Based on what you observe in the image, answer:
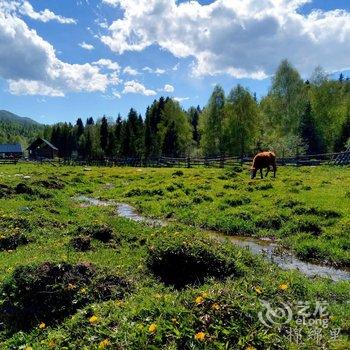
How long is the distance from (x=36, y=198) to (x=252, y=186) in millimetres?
14083

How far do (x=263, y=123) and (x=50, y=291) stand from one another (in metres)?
83.7

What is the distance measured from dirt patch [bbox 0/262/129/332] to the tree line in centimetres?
6070

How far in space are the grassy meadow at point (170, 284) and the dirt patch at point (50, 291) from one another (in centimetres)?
2

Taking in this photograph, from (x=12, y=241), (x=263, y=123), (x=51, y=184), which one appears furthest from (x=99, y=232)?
(x=263, y=123)

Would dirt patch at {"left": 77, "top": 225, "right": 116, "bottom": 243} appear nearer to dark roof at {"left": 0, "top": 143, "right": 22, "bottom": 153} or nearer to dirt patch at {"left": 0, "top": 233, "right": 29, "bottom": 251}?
dirt patch at {"left": 0, "top": 233, "right": 29, "bottom": 251}

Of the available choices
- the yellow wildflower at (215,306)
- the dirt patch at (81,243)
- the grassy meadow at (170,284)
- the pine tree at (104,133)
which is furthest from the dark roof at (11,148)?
the yellow wildflower at (215,306)

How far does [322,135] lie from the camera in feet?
266

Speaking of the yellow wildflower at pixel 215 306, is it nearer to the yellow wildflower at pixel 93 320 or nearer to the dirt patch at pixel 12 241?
the yellow wildflower at pixel 93 320

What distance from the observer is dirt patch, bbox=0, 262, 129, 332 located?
28.5 feet

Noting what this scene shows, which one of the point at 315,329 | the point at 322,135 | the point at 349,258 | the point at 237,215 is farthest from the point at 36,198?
the point at 322,135

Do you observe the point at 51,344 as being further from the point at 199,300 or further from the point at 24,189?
the point at 24,189

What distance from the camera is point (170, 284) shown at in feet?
33.7

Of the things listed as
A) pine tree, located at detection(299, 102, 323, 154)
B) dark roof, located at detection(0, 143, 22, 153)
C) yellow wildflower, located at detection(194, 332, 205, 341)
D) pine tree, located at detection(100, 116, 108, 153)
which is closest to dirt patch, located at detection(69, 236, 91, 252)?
yellow wildflower, located at detection(194, 332, 205, 341)

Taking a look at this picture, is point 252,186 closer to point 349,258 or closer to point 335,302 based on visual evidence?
point 349,258
